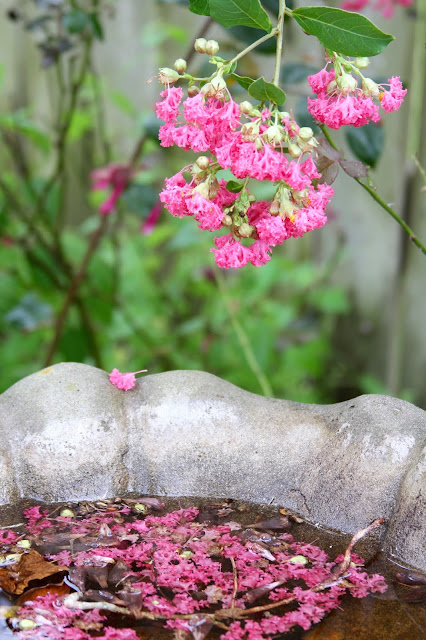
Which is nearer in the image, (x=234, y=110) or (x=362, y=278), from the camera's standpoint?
(x=234, y=110)

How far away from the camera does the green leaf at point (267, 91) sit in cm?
67

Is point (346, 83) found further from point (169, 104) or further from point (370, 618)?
point (370, 618)

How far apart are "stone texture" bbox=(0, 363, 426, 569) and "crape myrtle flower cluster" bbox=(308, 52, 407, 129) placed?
0.43 metres

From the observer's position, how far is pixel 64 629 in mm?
747

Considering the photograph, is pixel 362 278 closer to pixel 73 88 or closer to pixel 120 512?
pixel 73 88

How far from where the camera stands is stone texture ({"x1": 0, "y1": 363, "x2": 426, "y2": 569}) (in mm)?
977

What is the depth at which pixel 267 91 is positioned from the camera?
0.68 m

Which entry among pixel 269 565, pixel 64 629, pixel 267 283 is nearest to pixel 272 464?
pixel 269 565

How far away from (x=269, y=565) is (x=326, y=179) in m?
0.48

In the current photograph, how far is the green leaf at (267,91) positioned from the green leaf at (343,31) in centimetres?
10

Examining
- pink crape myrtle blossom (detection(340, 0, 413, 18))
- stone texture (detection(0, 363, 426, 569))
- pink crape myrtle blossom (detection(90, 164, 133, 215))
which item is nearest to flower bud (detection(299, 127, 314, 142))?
stone texture (detection(0, 363, 426, 569))

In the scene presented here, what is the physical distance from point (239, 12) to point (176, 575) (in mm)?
654

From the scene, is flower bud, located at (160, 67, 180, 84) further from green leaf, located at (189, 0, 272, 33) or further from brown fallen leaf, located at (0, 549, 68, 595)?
brown fallen leaf, located at (0, 549, 68, 595)

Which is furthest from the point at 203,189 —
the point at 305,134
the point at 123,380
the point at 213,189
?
the point at 123,380
